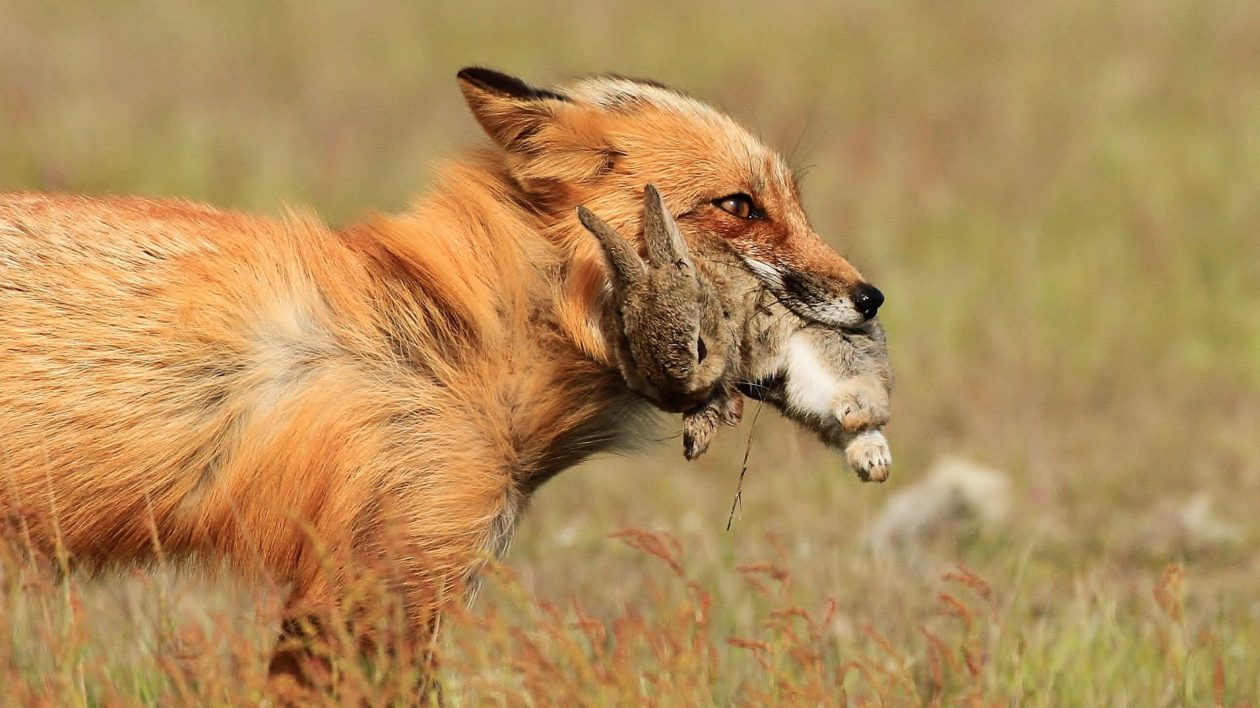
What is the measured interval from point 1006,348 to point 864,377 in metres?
6.58

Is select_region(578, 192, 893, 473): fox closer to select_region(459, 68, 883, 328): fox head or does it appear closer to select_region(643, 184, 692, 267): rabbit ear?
select_region(643, 184, 692, 267): rabbit ear

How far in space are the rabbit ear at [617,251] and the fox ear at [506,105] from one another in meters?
0.66

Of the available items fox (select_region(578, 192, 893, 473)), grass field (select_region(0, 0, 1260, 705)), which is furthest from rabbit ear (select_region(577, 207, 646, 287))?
grass field (select_region(0, 0, 1260, 705))

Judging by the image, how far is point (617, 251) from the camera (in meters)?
4.29

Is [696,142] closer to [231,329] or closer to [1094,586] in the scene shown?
[231,329]

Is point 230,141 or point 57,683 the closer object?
point 57,683

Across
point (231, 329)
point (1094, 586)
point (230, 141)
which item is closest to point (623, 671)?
point (231, 329)

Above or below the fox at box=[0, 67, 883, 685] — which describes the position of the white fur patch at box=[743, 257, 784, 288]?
above

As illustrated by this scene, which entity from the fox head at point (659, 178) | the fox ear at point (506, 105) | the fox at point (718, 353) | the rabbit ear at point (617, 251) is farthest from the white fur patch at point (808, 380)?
the fox ear at point (506, 105)

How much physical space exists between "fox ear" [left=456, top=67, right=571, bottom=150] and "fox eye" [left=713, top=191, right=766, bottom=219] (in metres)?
0.63

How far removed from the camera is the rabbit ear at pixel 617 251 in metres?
4.28

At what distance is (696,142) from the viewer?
4992 mm

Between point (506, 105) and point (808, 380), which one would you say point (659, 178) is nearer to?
point (506, 105)

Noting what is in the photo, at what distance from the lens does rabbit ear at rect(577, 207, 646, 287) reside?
4.28 meters
